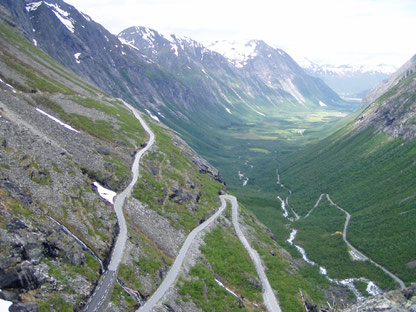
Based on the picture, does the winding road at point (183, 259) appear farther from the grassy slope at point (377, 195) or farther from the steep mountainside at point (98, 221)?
the grassy slope at point (377, 195)

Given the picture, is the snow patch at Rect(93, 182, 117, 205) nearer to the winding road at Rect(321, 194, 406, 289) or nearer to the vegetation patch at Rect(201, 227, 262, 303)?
the vegetation patch at Rect(201, 227, 262, 303)

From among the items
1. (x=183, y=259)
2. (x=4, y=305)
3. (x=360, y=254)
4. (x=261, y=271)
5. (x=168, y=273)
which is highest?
(x=4, y=305)

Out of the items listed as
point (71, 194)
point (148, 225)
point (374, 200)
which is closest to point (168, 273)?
point (148, 225)

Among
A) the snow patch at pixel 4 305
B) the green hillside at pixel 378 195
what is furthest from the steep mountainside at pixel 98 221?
the green hillside at pixel 378 195

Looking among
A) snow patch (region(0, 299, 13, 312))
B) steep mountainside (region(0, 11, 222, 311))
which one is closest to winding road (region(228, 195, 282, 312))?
steep mountainside (region(0, 11, 222, 311))

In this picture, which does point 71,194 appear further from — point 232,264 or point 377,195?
point 377,195
